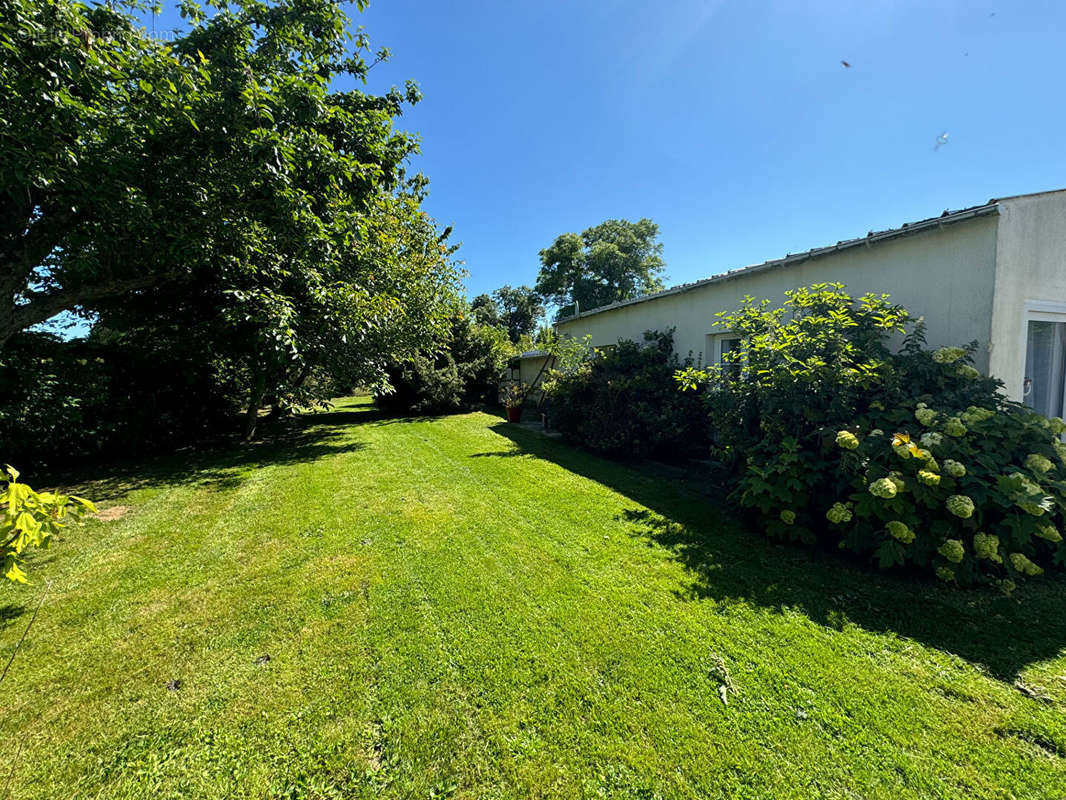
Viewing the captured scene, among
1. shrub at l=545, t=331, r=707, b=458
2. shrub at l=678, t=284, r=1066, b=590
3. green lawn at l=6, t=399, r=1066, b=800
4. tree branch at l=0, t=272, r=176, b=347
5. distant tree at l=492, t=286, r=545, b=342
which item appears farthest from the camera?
distant tree at l=492, t=286, r=545, b=342

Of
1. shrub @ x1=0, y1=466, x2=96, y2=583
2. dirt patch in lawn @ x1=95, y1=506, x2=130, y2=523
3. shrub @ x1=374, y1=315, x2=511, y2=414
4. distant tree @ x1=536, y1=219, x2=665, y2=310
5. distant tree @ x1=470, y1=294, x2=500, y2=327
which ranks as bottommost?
dirt patch in lawn @ x1=95, y1=506, x2=130, y2=523

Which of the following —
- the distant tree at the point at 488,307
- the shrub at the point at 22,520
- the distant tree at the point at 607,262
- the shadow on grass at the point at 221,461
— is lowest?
the shadow on grass at the point at 221,461

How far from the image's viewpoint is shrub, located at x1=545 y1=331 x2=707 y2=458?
281 inches

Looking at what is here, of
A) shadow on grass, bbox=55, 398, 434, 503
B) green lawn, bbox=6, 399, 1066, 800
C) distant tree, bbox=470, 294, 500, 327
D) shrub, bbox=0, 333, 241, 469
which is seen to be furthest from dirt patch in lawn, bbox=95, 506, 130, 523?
distant tree, bbox=470, 294, 500, 327

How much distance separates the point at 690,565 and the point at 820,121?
7.39 meters

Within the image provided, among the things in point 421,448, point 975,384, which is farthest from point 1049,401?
point 421,448

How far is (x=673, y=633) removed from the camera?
2.64 metres

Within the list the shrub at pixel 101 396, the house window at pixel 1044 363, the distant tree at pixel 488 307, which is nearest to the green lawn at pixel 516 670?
→ the house window at pixel 1044 363

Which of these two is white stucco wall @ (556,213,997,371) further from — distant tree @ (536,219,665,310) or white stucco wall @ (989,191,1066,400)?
distant tree @ (536,219,665,310)

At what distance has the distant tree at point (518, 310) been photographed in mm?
39250

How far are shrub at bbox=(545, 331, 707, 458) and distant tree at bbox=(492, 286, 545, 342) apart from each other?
31.1 meters

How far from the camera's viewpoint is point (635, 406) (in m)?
7.32

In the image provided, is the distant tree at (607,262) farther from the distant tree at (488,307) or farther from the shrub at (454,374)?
the shrub at (454,374)

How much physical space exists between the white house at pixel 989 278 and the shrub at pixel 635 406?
9.67 ft
